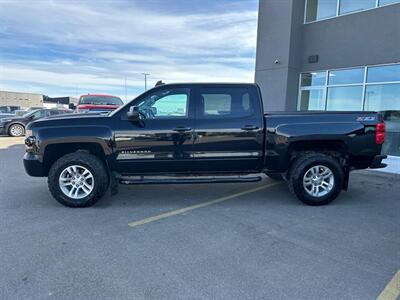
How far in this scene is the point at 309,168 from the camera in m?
5.03

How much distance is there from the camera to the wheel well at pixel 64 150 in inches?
191

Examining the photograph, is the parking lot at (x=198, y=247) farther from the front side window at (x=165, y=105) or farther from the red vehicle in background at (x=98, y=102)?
the red vehicle in background at (x=98, y=102)

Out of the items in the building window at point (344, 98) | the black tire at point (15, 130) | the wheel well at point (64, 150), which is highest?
the building window at point (344, 98)

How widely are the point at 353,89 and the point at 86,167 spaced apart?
9.34 metres

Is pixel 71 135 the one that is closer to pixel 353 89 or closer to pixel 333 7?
pixel 353 89

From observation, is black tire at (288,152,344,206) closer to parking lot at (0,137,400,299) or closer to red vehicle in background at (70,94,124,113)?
parking lot at (0,137,400,299)

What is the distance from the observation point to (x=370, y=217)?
4586 millimetres

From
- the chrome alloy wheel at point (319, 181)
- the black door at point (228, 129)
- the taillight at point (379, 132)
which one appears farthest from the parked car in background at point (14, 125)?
the taillight at point (379, 132)

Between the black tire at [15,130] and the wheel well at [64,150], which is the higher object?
the wheel well at [64,150]

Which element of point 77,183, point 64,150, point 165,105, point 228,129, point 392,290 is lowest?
point 392,290

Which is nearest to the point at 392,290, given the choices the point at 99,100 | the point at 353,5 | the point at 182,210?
the point at 182,210

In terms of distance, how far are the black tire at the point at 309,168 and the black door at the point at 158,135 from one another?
1.74m

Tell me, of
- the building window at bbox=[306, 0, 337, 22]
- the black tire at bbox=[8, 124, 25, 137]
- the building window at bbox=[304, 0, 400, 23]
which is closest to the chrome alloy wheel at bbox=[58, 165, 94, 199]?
the building window at bbox=[304, 0, 400, 23]

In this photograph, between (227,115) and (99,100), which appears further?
(99,100)
